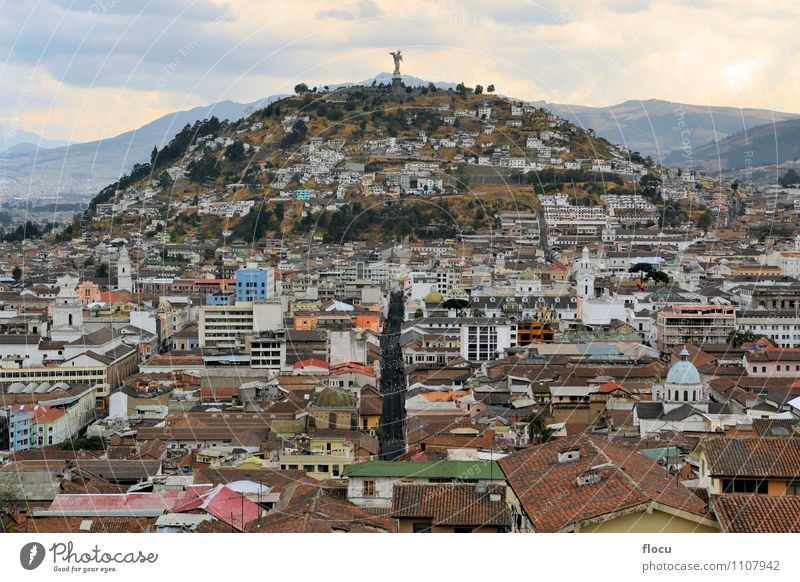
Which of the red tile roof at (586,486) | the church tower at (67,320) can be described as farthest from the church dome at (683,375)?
the church tower at (67,320)

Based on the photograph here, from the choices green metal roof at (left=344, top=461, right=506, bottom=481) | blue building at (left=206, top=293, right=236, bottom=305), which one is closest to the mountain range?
blue building at (left=206, top=293, right=236, bottom=305)

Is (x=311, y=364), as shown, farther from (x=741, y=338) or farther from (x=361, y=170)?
(x=361, y=170)

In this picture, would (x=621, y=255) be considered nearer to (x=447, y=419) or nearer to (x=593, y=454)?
(x=447, y=419)

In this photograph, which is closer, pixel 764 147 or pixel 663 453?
pixel 663 453

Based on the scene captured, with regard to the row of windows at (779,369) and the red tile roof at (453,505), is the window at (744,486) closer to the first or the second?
the red tile roof at (453,505)
